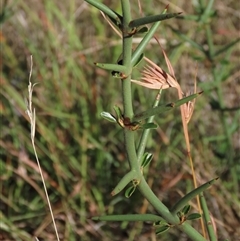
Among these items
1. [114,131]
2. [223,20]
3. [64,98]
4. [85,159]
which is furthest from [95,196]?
[223,20]

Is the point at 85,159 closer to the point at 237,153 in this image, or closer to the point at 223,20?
the point at 237,153

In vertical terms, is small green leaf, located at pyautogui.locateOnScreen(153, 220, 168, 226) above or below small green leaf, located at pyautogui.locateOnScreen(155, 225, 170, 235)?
above

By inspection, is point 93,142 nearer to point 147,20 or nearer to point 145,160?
point 145,160

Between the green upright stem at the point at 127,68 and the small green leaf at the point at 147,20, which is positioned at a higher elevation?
the small green leaf at the point at 147,20

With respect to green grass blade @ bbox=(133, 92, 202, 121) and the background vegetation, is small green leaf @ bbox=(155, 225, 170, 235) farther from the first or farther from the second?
the background vegetation

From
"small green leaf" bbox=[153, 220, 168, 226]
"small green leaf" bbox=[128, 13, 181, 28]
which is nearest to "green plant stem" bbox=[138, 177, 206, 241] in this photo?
"small green leaf" bbox=[153, 220, 168, 226]

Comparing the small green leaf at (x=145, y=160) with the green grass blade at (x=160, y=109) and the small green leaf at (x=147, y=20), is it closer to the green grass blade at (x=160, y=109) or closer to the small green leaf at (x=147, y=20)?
the green grass blade at (x=160, y=109)

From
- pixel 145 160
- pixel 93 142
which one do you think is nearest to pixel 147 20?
pixel 145 160

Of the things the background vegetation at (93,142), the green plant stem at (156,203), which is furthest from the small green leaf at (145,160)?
the background vegetation at (93,142)
